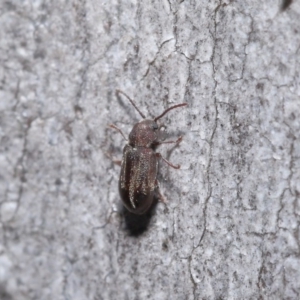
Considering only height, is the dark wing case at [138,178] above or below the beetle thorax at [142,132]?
below

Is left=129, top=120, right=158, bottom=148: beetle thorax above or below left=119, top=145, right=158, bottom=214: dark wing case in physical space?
above

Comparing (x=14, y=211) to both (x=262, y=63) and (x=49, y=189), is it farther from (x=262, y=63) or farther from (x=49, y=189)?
(x=262, y=63)

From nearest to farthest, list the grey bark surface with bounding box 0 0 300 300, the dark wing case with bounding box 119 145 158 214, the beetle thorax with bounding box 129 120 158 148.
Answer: the grey bark surface with bounding box 0 0 300 300 < the dark wing case with bounding box 119 145 158 214 < the beetle thorax with bounding box 129 120 158 148

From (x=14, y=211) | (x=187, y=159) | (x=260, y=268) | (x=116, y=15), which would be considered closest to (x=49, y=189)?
(x=14, y=211)

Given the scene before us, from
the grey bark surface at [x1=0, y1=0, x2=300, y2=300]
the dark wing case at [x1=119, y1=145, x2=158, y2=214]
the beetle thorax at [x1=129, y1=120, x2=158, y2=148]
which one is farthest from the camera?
the beetle thorax at [x1=129, y1=120, x2=158, y2=148]

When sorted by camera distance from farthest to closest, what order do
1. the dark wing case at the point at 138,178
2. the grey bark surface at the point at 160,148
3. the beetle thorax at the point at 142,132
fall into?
the beetle thorax at the point at 142,132
the dark wing case at the point at 138,178
the grey bark surface at the point at 160,148

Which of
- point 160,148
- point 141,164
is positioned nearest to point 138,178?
point 141,164

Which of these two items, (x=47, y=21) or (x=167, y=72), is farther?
(x=167, y=72)
